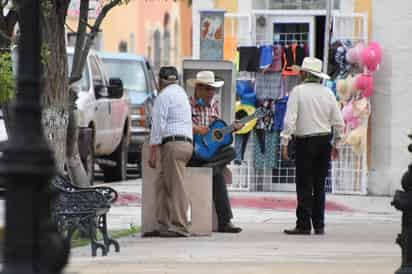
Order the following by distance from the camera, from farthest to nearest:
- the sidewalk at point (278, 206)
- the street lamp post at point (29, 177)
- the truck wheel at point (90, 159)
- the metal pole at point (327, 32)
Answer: the truck wheel at point (90, 159)
the metal pole at point (327, 32)
the sidewalk at point (278, 206)
the street lamp post at point (29, 177)

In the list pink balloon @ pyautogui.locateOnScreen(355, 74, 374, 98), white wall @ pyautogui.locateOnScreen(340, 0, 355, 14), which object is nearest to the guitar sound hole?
pink balloon @ pyautogui.locateOnScreen(355, 74, 374, 98)

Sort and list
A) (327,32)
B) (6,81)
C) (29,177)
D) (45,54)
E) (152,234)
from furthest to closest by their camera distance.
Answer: (327,32), (152,234), (45,54), (6,81), (29,177)

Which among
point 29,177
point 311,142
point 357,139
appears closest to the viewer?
point 29,177

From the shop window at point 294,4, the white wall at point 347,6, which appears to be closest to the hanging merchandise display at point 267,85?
the shop window at point 294,4

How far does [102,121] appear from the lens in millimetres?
22125

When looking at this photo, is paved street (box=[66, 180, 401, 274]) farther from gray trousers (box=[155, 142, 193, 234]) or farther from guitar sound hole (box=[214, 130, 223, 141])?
guitar sound hole (box=[214, 130, 223, 141])

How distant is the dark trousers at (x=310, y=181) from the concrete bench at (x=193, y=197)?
1000 mm

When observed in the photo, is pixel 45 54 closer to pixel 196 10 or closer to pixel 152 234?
pixel 152 234

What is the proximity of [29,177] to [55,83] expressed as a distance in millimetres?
7645

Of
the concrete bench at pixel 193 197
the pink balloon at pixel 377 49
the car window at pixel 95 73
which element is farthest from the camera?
the car window at pixel 95 73

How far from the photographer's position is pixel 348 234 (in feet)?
48.4

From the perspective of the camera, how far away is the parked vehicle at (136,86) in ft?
83.3

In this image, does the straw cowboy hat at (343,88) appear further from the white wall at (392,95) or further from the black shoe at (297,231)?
the black shoe at (297,231)

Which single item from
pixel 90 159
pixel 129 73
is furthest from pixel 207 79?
pixel 129 73
